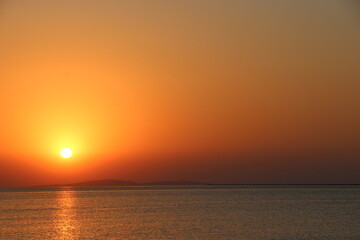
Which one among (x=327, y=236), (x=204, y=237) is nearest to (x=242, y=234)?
(x=204, y=237)

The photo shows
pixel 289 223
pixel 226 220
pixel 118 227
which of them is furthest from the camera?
pixel 226 220

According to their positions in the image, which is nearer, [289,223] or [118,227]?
[118,227]

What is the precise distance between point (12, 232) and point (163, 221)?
64.7 ft

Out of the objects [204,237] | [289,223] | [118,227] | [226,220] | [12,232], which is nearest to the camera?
[204,237]

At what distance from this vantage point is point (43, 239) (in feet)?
162

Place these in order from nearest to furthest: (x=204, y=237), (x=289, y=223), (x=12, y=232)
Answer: (x=204, y=237)
(x=12, y=232)
(x=289, y=223)

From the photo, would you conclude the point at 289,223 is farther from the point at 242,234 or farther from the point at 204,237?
the point at 204,237

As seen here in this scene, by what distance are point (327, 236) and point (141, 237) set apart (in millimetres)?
18405

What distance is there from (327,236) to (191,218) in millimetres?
23472

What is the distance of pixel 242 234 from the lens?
51.8 m

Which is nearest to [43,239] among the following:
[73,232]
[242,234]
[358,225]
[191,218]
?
[73,232]

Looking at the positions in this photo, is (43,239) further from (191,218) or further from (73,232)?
(191,218)

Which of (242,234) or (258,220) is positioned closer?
(242,234)

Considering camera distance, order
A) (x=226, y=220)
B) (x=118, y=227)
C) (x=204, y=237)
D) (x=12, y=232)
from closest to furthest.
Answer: (x=204, y=237) < (x=12, y=232) < (x=118, y=227) < (x=226, y=220)
